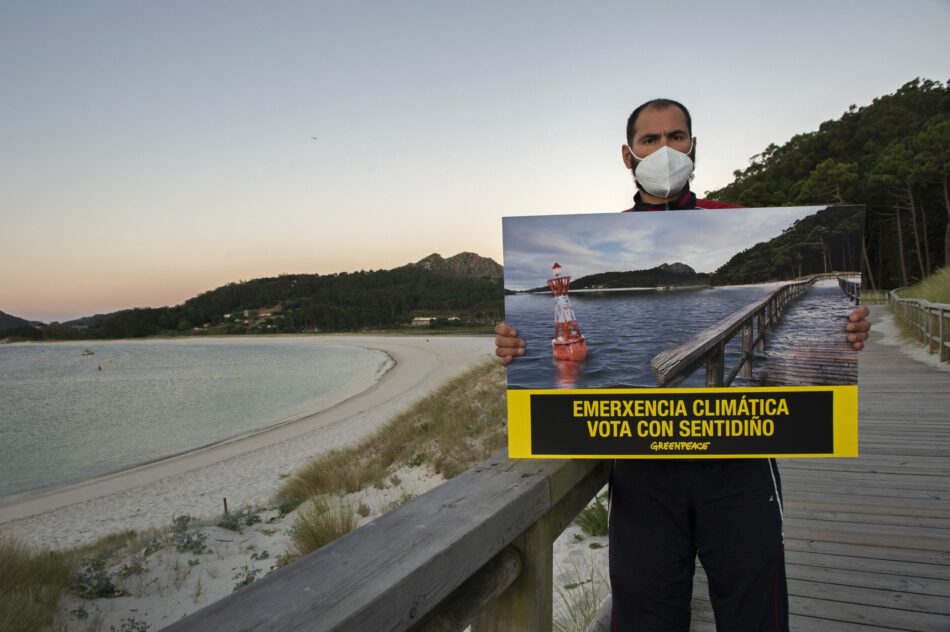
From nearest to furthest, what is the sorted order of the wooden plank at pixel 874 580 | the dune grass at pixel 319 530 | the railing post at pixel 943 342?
the wooden plank at pixel 874 580
the dune grass at pixel 319 530
the railing post at pixel 943 342

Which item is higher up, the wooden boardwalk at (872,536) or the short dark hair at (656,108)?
the short dark hair at (656,108)

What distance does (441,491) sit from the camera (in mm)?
1359

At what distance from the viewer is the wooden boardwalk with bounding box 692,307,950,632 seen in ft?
8.07

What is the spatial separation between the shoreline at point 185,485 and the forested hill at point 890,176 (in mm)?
29427

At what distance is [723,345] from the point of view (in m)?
1.50

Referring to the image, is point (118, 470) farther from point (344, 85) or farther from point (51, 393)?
point (51, 393)

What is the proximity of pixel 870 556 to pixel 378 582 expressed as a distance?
3188 millimetres

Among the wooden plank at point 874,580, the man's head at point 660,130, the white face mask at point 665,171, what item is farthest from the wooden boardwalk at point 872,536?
the man's head at point 660,130

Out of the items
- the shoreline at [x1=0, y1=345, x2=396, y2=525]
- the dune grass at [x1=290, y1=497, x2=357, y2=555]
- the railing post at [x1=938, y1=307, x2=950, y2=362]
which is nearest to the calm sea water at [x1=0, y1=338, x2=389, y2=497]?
the shoreline at [x1=0, y1=345, x2=396, y2=525]

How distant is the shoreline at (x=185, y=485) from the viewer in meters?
11.1

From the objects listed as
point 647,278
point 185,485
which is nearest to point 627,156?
point 647,278

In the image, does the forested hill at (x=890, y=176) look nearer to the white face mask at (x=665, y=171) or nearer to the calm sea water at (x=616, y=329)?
the white face mask at (x=665, y=171)

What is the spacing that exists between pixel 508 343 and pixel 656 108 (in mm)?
970

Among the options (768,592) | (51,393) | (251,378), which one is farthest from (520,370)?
(51,393)
